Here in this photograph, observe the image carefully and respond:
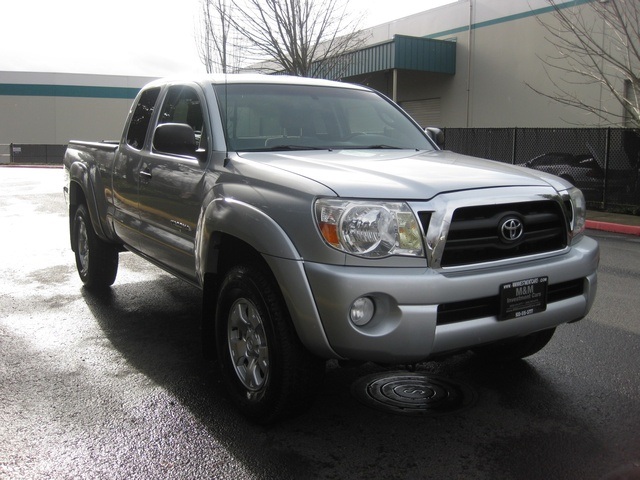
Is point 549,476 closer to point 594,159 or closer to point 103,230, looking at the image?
point 103,230

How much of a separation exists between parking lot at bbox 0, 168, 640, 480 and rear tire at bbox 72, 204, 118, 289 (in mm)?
623

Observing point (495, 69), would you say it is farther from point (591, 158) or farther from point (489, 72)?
point (591, 158)

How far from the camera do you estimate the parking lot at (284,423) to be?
3121 mm

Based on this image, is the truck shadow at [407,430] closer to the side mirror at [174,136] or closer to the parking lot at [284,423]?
the parking lot at [284,423]

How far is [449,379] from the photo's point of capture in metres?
4.23

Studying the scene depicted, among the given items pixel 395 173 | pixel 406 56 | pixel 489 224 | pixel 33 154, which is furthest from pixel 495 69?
pixel 33 154

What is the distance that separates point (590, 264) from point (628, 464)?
1061 mm

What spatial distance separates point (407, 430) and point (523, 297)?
36.5 inches

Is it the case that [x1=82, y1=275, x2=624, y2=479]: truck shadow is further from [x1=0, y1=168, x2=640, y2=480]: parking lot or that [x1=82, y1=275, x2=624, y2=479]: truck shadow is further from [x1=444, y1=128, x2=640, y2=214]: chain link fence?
[x1=444, y1=128, x2=640, y2=214]: chain link fence

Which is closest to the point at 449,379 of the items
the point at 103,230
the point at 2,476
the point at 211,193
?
the point at 211,193

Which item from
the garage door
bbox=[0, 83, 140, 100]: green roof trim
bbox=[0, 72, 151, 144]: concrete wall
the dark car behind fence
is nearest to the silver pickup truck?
the garage door

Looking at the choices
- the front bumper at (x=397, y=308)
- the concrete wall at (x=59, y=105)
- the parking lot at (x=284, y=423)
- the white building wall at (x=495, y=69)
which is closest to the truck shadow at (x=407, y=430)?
the parking lot at (x=284, y=423)

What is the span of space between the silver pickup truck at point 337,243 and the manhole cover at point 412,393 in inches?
18.1

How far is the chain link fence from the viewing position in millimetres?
14273
